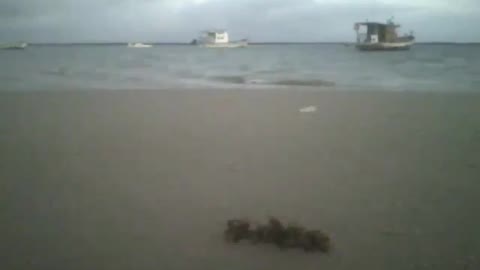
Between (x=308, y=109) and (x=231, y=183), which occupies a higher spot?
(x=308, y=109)

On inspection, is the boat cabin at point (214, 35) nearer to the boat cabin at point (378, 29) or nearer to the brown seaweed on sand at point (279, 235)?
the boat cabin at point (378, 29)

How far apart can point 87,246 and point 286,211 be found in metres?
0.92

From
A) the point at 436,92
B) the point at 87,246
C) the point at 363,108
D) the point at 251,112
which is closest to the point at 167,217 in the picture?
the point at 87,246

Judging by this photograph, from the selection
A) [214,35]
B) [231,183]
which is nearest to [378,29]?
[214,35]

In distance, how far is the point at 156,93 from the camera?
666 centimetres

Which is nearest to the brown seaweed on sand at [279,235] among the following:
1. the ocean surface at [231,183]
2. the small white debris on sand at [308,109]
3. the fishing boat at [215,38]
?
the ocean surface at [231,183]

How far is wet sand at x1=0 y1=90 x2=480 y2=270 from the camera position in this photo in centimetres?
189

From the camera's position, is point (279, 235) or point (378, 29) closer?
point (279, 235)

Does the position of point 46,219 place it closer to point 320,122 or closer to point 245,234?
point 245,234

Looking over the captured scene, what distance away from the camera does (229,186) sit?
2645 mm

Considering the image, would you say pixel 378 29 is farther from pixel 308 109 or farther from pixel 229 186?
pixel 229 186

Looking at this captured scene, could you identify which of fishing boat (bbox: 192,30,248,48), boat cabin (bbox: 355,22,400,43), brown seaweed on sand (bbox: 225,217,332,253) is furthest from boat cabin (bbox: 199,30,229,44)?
brown seaweed on sand (bbox: 225,217,332,253)

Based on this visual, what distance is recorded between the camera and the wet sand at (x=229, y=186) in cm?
189

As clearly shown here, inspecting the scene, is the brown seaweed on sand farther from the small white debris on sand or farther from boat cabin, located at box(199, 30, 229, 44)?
boat cabin, located at box(199, 30, 229, 44)
